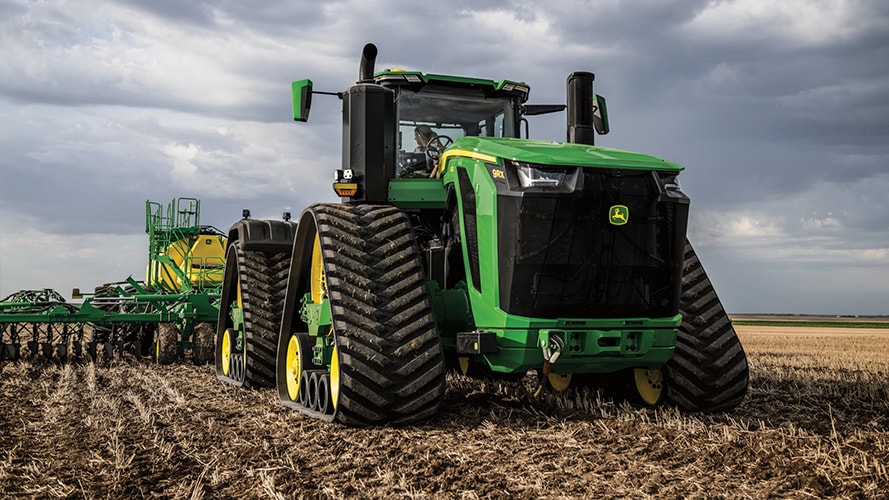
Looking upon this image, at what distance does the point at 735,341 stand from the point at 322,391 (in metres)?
3.63

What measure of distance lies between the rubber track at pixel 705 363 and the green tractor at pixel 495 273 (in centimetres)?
1

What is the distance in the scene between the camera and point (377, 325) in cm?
685

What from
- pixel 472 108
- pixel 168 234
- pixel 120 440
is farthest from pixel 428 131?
pixel 168 234

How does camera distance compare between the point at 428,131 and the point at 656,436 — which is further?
the point at 428,131

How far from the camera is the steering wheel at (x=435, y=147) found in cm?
886

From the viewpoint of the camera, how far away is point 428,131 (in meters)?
9.02

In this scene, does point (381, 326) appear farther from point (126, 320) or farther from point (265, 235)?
point (126, 320)

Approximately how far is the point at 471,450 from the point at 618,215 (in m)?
2.13

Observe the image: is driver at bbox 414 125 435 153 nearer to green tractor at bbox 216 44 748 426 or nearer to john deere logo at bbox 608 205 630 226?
green tractor at bbox 216 44 748 426

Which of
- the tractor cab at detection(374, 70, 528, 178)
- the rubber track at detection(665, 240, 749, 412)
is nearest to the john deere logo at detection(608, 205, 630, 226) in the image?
the rubber track at detection(665, 240, 749, 412)

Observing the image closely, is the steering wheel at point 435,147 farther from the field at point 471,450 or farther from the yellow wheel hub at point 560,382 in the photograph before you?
the yellow wheel hub at point 560,382

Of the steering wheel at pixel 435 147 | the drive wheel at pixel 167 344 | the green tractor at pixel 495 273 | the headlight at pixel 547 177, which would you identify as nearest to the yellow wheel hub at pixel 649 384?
the green tractor at pixel 495 273

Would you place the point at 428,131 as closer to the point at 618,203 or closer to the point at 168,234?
the point at 618,203

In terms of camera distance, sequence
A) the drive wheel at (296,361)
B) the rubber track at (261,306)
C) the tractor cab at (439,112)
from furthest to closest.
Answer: the rubber track at (261,306) → the tractor cab at (439,112) → the drive wheel at (296,361)
